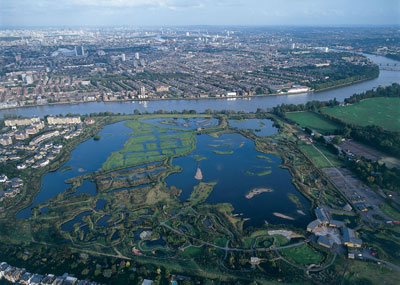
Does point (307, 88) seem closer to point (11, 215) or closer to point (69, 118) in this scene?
point (69, 118)

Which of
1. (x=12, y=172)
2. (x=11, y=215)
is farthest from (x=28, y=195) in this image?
(x=12, y=172)

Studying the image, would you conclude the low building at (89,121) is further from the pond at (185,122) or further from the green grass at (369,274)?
the green grass at (369,274)

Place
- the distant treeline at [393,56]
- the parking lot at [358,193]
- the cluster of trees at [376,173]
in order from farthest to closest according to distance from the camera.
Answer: the distant treeline at [393,56] → the cluster of trees at [376,173] → the parking lot at [358,193]

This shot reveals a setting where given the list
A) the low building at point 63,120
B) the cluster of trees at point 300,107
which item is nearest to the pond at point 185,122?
the low building at point 63,120

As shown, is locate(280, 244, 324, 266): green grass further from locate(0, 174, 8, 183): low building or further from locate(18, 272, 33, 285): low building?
locate(0, 174, 8, 183): low building

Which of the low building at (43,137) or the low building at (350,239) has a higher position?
the low building at (350,239)
